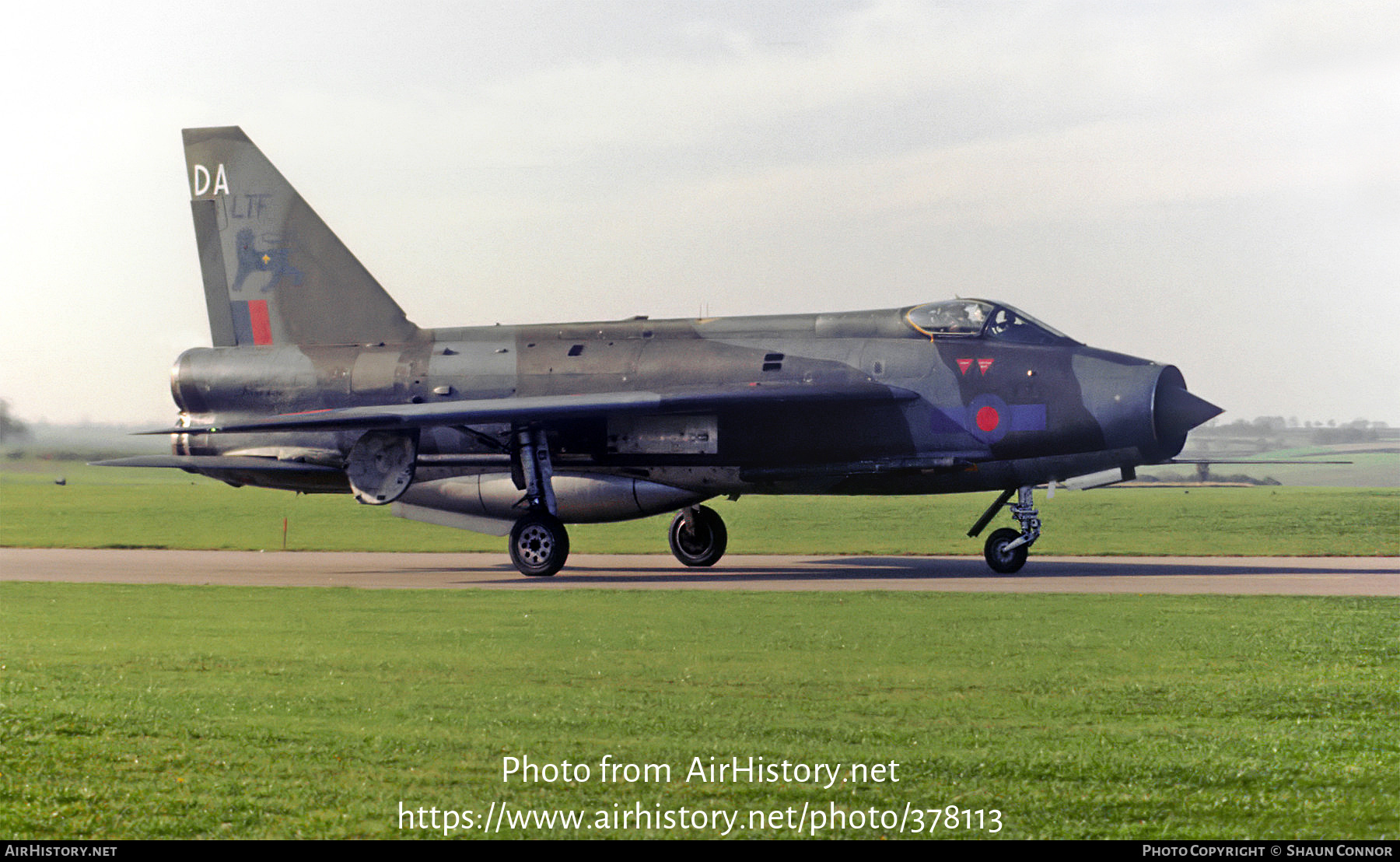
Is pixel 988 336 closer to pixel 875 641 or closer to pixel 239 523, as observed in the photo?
pixel 875 641

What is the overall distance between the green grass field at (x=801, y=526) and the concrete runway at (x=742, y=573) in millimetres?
2530

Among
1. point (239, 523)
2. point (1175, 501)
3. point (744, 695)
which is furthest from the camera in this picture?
point (1175, 501)

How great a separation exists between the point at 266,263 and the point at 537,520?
29.1 ft

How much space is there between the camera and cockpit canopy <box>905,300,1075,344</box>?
68.3ft

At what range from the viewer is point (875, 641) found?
1191 centimetres

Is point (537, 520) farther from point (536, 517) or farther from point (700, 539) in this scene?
point (700, 539)

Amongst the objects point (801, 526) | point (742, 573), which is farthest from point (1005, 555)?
point (801, 526)

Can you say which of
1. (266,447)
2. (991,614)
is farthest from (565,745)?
(266,447)

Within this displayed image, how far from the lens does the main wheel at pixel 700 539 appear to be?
23.5 m

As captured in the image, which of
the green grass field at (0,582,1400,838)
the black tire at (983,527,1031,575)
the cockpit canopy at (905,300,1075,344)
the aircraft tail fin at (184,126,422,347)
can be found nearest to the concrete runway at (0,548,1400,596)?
the black tire at (983,527,1031,575)

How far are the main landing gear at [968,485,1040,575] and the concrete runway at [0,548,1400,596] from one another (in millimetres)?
259

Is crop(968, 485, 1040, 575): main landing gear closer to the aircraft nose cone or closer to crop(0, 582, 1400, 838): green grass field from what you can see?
the aircraft nose cone

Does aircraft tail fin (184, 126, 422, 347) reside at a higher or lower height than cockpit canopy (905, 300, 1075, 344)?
higher

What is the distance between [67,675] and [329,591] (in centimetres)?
725
